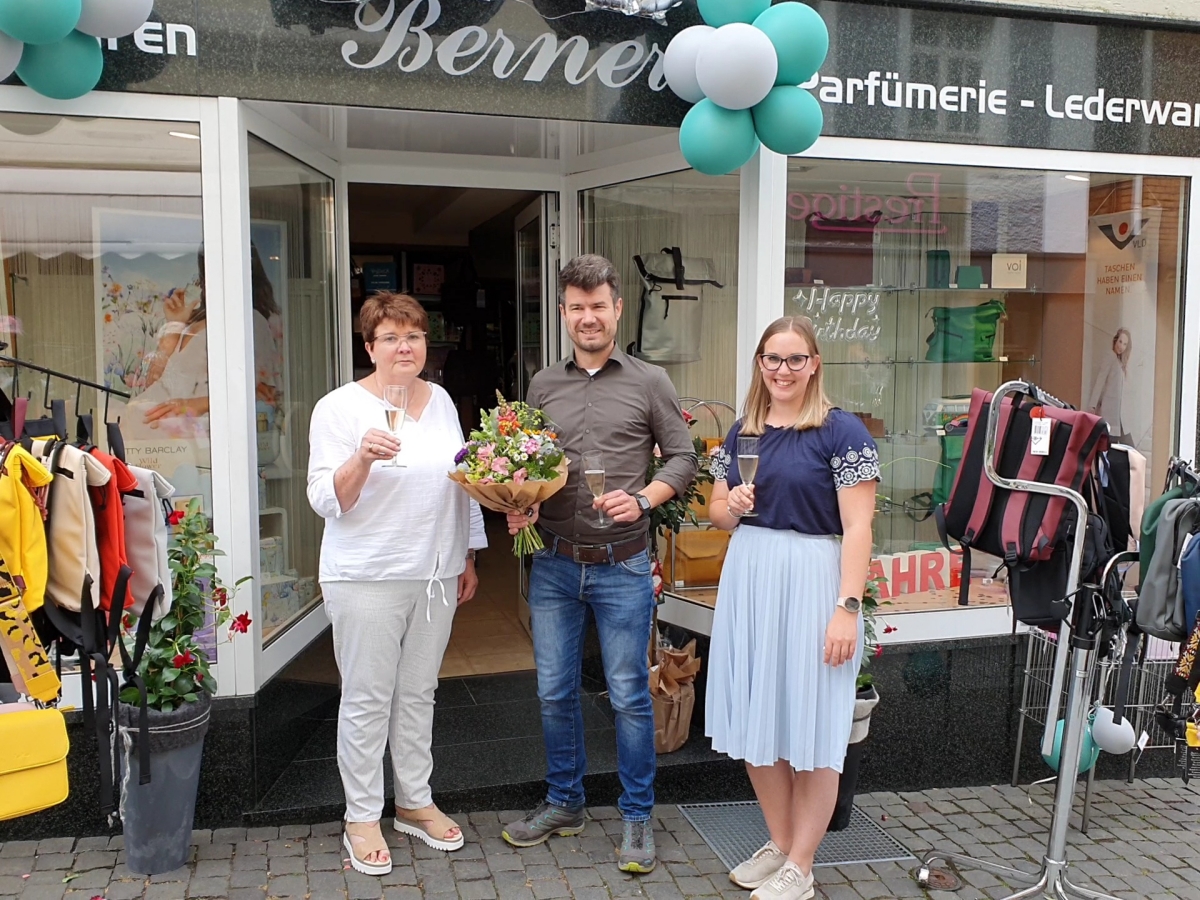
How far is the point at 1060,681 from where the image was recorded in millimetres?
3635

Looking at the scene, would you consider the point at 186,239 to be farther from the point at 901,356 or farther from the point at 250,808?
the point at 901,356

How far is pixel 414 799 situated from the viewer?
12.4 feet

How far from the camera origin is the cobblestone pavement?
352 centimetres

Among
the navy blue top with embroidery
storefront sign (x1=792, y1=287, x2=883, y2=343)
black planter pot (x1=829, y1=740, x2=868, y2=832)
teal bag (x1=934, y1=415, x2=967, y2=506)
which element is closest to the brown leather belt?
the navy blue top with embroidery

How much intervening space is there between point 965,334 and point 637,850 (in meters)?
3.10

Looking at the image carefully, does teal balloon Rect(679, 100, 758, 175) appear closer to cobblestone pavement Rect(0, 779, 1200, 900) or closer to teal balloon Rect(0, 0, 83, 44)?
teal balloon Rect(0, 0, 83, 44)

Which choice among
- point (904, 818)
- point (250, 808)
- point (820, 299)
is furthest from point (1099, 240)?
point (250, 808)

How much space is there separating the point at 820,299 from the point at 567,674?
226 cm

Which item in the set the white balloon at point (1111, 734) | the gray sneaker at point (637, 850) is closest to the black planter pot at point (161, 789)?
the gray sneaker at point (637, 850)

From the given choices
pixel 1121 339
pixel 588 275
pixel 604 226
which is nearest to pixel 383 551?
pixel 588 275

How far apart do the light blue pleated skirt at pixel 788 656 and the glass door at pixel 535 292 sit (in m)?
2.12

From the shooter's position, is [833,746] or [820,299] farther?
[820,299]

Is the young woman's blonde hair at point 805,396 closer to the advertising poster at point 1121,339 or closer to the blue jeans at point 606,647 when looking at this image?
the blue jeans at point 606,647

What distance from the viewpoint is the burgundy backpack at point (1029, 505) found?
3.40m
